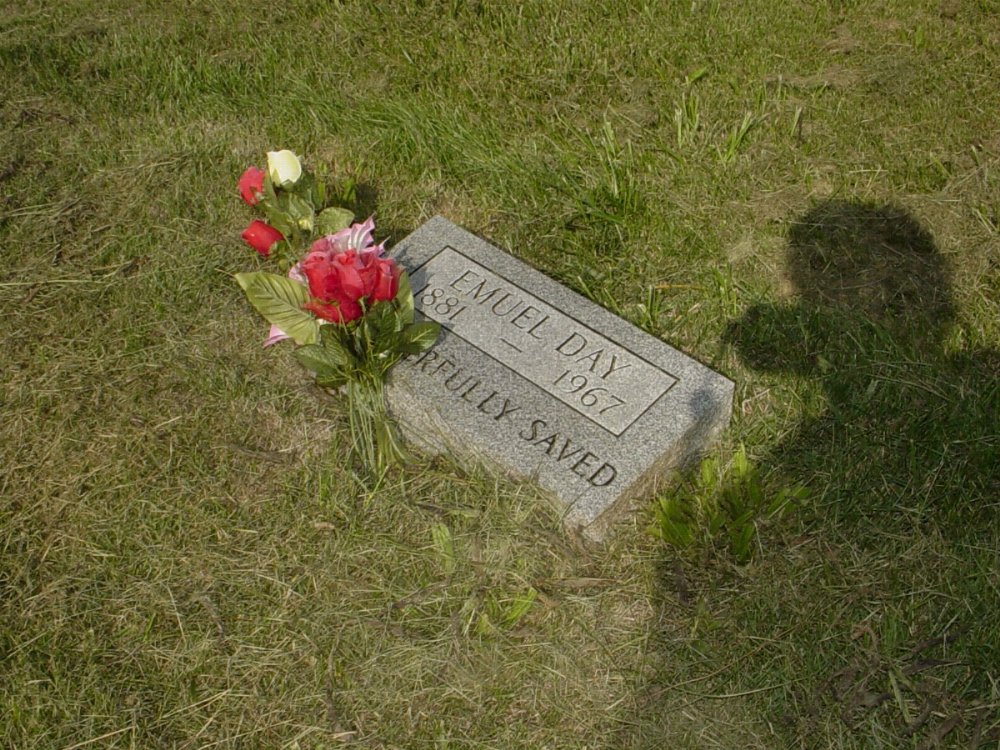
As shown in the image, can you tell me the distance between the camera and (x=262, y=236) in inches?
129

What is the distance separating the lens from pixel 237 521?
275cm

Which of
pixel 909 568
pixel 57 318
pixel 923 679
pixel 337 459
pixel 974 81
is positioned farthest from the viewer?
pixel 974 81

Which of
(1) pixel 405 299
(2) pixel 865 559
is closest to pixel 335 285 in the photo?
(1) pixel 405 299

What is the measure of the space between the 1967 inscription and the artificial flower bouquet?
0.55ft

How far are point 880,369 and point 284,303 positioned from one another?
5.58 ft

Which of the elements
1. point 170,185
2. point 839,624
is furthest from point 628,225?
point 170,185

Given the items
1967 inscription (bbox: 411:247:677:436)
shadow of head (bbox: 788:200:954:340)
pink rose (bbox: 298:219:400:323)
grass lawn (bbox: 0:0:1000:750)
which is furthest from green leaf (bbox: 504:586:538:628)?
shadow of head (bbox: 788:200:954:340)

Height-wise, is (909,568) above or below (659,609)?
above

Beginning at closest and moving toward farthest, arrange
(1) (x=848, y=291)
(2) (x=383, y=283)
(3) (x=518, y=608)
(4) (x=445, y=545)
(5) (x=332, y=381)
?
(3) (x=518, y=608)
(4) (x=445, y=545)
(2) (x=383, y=283)
(5) (x=332, y=381)
(1) (x=848, y=291)

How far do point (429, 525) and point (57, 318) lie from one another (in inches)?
60.9

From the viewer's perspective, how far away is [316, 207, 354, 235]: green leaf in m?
3.29

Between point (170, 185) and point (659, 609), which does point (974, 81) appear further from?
point (170, 185)

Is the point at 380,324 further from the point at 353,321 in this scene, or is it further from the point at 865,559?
the point at 865,559

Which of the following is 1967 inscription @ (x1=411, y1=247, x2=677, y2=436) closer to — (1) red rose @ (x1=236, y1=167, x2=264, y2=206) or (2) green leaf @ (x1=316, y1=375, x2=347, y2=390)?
(2) green leaf @ (x1=316, y1=375, x2=347, y2=390)
